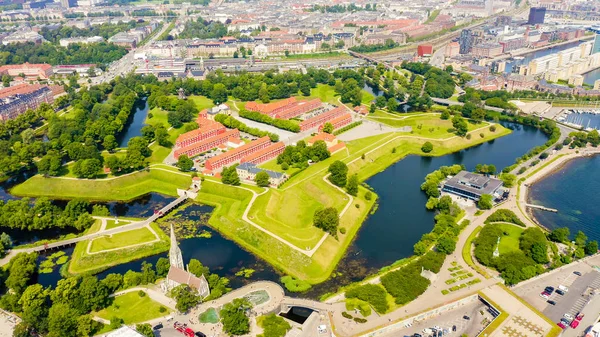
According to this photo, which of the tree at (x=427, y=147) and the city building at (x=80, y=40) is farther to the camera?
the city building at (x=80, y=40)

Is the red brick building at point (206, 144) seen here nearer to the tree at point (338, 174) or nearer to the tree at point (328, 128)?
the tree at point (328, 128)

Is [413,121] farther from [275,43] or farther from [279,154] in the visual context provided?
[275,43]

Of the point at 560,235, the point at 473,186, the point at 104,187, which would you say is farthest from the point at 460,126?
the point at 104,187

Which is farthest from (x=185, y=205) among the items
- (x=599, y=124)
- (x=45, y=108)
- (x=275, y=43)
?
(x=275, y=43)

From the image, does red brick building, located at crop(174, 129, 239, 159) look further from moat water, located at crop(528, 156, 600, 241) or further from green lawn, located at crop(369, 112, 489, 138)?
moat water, located at crop(528, 156, 600, 241)

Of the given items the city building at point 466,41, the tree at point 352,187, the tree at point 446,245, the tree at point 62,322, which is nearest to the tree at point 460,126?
the tree at point 352,187

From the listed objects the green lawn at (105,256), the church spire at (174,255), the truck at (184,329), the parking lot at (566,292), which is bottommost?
the parking lot at (566,292)

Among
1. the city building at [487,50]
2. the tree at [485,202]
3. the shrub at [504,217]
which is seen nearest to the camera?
the shrub at [504,217]
